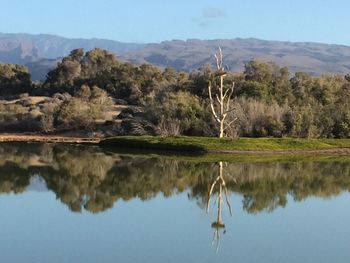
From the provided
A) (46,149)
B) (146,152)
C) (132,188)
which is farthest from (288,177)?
(46,149)

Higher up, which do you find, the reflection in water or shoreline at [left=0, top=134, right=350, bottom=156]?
Answer: the reflection in water

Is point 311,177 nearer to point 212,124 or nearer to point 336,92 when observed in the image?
point 212,124

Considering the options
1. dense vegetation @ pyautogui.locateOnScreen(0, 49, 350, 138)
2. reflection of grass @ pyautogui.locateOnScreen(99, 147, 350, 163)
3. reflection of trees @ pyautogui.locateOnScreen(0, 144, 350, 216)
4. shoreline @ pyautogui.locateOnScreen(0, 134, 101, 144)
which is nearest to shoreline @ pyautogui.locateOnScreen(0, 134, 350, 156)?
reflection of grass @ pyautogui.locateOnScreen(99, 147, 350, 163)

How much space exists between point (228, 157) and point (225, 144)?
3.22 metres

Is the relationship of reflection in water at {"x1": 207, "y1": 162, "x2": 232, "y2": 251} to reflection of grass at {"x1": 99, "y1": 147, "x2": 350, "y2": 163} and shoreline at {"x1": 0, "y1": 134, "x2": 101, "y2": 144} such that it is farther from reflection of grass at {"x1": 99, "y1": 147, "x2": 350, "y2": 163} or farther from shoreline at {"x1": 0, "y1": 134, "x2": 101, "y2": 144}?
shoreline at {"x1": 0, "y1": 134, "x2": 101, "y2": 144}

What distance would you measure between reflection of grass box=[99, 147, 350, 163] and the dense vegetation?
8.78m

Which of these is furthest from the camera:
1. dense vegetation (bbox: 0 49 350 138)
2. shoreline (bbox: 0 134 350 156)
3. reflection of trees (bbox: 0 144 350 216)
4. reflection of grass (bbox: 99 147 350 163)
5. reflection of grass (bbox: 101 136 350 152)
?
dense vegetation (bbox: 0 49 350 138)

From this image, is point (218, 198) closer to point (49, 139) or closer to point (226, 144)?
point (226, 144)

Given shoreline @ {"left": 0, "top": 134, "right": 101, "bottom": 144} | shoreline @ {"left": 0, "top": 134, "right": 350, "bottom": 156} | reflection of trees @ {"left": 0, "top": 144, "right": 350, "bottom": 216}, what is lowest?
shoreline @ {"left": 0, "top": 134, "right": 101, "bottom": 144}

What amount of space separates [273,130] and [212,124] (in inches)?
206

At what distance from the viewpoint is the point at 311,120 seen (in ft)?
173

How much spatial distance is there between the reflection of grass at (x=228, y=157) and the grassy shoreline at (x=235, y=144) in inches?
44.5

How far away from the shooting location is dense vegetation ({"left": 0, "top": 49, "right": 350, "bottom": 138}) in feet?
176

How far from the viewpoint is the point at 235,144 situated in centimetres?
4528
